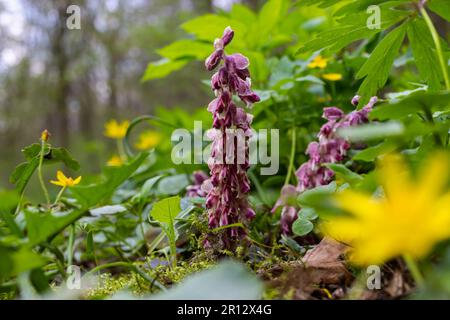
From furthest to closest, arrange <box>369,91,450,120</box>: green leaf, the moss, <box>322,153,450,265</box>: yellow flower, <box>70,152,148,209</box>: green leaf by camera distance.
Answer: the moss, <box>70,152,148,209</box>: green leaf, <box>369,91,450,120</box>: green leaf, <box>322,153,450,265</box>: yellow flower

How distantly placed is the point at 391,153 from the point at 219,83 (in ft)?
1.37

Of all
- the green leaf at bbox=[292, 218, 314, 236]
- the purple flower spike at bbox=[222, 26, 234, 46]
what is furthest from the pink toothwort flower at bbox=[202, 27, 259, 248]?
the green leaf at bbox=[292, 218, 314, 236]

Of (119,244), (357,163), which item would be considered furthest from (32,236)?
(357,163)

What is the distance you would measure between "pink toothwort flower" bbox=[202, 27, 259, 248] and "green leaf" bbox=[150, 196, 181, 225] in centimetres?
10

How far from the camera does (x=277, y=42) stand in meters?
2.09

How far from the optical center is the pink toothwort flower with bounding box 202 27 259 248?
3.49ft

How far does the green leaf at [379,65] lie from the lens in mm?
1091

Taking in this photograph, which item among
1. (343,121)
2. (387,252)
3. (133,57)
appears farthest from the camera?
(133,57)

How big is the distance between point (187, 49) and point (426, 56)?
3.48ft

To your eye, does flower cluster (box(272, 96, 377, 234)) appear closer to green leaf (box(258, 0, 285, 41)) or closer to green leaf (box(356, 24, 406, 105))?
green leaf (box(356, 24, 406, 105))

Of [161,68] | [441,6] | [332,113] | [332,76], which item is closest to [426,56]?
[441,6]

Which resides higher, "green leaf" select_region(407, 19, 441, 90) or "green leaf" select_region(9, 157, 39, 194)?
"green leaf" select_region(407, 19, 441, 90)

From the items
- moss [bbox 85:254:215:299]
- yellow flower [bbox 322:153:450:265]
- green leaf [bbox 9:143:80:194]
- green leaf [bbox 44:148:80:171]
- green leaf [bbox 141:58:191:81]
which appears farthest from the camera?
green leaf [bbox 141:58:191:81]
